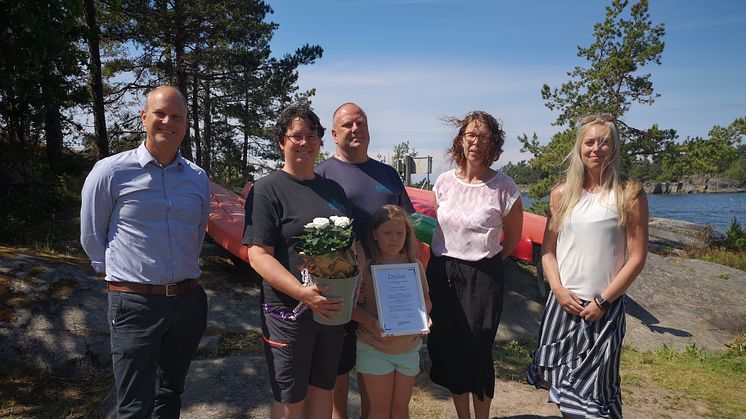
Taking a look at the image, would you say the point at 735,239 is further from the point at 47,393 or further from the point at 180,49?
the point at 180,49

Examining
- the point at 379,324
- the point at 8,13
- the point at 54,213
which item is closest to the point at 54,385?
the point at 379,324

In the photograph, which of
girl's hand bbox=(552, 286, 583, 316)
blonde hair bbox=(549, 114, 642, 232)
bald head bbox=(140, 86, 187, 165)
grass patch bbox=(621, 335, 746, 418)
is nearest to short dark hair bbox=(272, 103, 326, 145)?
bald head bbox=(140, 86, 187, 165)

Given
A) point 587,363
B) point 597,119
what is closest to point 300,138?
point 597,119

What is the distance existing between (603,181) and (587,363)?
107cm

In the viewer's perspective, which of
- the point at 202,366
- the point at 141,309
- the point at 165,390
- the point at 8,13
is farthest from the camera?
the point at 8,13

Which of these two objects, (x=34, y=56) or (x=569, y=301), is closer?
(x=569, y=301)

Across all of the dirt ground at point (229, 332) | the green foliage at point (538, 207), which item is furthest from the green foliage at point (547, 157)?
the dirt ground at point (229, 332)

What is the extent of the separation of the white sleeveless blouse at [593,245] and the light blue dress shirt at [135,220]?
7.24ft

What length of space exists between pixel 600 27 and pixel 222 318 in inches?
595

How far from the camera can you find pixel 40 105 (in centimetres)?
735

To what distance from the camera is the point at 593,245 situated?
2.80 m

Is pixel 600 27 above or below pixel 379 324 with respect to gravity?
above

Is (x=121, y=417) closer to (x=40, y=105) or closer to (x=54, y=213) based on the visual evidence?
(x=40, y=105)

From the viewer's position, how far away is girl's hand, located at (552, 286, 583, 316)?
2.84 metres
